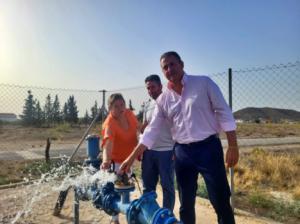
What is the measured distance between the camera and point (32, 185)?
708 cm

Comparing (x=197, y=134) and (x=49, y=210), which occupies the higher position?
(x=197, y=134)

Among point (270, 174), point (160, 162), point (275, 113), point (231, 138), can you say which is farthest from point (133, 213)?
point (270, 174)

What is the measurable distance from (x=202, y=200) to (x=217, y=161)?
2.68m

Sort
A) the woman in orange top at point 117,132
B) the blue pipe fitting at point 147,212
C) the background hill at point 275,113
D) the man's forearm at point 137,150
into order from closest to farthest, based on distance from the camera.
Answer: the blue pipe fitting at point 147,212, the man's forearm at point 137,150, the woman in orange top at point 117,132, the background hill at point 275,113

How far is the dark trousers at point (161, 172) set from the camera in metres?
3.88

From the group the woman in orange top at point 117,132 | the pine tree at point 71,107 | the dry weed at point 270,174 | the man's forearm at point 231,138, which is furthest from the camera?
the pine tree at point 71,107

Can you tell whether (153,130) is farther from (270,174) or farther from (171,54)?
Result: (270,174)

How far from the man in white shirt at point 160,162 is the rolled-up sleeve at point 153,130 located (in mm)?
477

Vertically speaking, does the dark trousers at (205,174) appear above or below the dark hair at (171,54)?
below

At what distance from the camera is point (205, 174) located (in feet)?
9.41

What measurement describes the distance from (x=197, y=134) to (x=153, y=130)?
1.52ft

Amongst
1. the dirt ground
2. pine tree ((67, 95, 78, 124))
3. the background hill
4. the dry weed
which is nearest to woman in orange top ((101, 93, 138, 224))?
the dirt ground

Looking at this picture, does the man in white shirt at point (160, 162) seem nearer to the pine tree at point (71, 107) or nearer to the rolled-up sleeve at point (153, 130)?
the rolled-up sleeve at point (153, 130)

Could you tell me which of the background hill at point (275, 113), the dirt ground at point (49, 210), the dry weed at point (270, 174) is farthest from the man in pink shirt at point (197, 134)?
the dry weed at point (270, 174)
